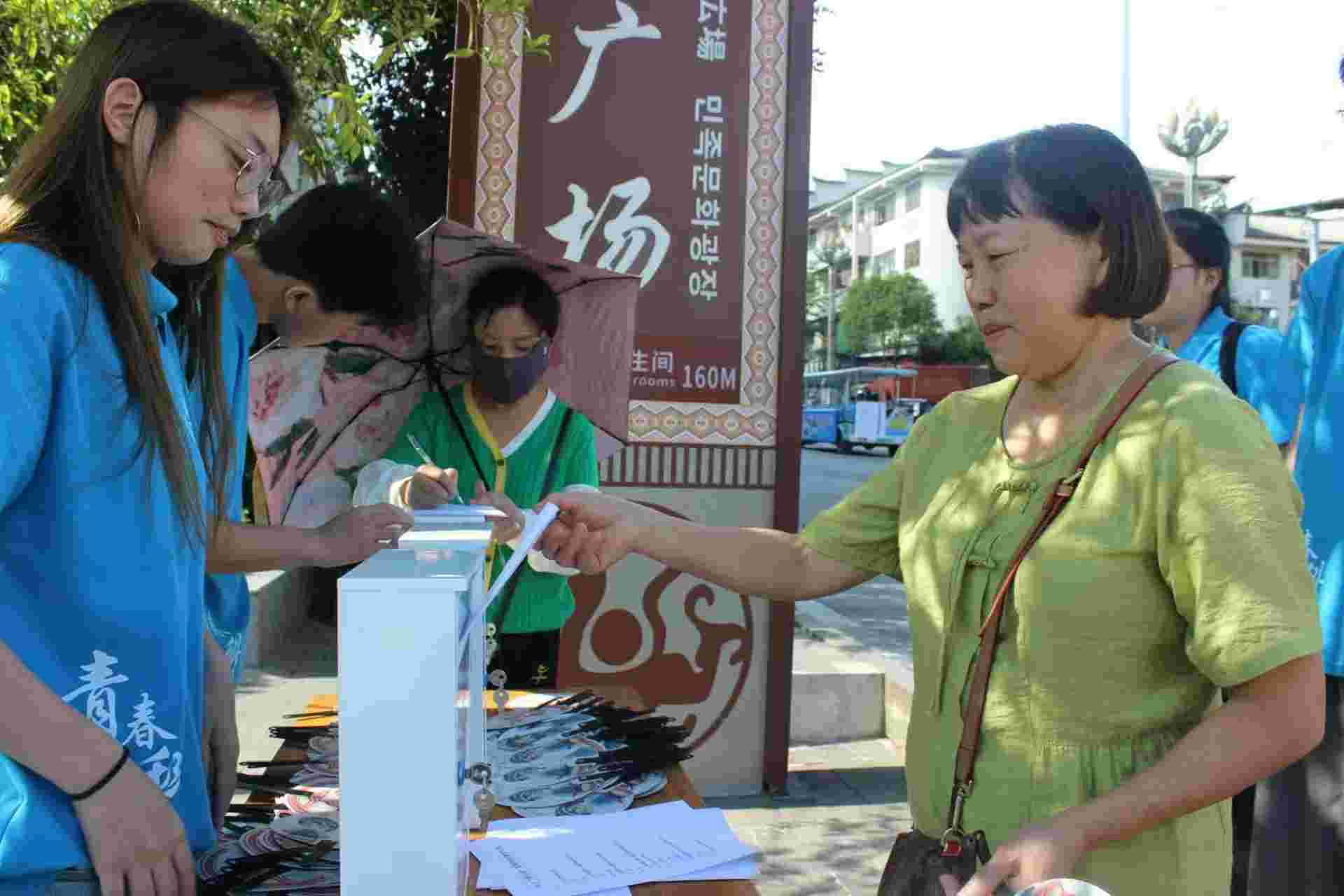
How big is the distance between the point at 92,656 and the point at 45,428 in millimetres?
238

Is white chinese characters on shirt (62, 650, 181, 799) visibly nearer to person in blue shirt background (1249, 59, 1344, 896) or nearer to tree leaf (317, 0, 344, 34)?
tree leaf (317, 0, 344, 34)

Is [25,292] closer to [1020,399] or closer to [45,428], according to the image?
[45,428]

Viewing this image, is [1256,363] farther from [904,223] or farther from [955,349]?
[904,223]

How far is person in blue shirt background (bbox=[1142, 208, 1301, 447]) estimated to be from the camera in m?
3.33

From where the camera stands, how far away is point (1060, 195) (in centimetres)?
147

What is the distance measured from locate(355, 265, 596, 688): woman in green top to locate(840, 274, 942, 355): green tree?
150ft

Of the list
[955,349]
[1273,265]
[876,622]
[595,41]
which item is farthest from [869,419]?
[1273,265]

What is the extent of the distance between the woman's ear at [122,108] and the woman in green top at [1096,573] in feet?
3.36

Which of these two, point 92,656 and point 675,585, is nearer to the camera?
point 92,656

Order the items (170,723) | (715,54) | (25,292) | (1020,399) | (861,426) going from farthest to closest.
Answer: (861,426), (715,54), (1020,399), (170,723), (25,292)

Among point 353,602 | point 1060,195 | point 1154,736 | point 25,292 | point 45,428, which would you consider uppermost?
point 1060,195

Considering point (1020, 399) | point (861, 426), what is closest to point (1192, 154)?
point (861, 426)

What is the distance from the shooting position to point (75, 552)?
3.87 ft

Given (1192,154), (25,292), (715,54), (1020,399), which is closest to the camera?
(25,292)
